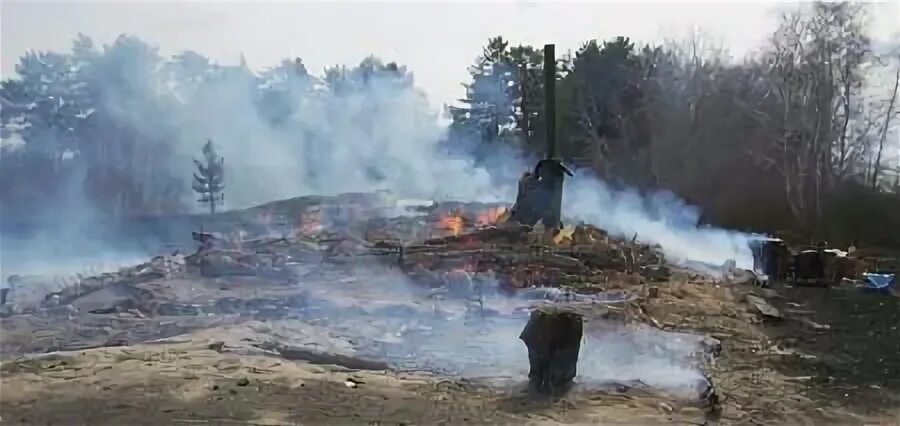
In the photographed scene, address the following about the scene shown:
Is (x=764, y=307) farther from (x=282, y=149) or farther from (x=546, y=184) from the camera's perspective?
(x=282, y=149)

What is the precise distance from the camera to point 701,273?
87.7 inches

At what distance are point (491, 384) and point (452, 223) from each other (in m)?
0.37

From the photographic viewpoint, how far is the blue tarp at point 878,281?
2.24m

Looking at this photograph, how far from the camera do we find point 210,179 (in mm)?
2221

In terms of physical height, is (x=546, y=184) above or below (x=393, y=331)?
above

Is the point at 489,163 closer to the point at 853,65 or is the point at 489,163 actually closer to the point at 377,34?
the point at 377,34

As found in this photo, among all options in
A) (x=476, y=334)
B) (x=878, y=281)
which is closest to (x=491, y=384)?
(x=476, y=334)

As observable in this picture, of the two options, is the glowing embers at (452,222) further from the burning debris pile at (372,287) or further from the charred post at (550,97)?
the charred post at (550,97)

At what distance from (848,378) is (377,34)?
50.8 inches

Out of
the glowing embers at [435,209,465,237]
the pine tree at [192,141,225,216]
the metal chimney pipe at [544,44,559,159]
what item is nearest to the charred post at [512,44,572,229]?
the metal chimney pipe at [544,44,559,159]

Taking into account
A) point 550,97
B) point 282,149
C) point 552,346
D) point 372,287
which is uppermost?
point 550,97

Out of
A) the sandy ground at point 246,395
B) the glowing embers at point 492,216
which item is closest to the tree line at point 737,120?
the glowing embers at point 492,216

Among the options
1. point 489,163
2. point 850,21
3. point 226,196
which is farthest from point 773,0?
point 226,196

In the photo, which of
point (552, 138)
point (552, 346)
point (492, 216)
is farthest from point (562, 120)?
point (552, 346)
